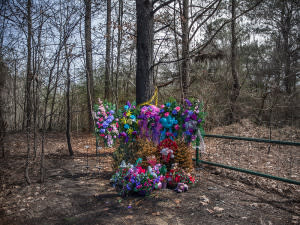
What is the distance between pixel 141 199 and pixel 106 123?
6.01 ft

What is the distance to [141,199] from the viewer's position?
3879 mm

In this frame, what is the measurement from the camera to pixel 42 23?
459cm

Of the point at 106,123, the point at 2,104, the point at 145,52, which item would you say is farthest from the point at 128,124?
the point at 2,104

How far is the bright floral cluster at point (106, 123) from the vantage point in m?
4.95

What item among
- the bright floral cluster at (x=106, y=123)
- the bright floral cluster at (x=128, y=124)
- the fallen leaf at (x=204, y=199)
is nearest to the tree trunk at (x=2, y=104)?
the bright floral cluster at (x=106, y=123)

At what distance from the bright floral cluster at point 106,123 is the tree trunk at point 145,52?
29.7 inches

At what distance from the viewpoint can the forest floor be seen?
3266 mm

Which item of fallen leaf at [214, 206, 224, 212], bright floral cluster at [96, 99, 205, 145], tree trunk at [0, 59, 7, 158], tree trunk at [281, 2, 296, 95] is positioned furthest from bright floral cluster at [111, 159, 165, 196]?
tree trunk at [281, 2, 296, 95]

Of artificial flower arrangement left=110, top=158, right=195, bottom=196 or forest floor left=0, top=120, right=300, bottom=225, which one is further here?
artificial flower arrangement left=110, top=158, right=195, bottom=196

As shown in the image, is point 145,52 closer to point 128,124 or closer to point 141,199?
point 128,124

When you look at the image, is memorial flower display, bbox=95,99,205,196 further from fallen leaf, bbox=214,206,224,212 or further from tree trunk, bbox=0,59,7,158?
tree trunk, bbox=0,59,7,158

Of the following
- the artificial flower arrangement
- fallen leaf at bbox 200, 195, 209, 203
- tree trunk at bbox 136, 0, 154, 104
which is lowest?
fallen leaf at bbox 200, 195, 209, 203

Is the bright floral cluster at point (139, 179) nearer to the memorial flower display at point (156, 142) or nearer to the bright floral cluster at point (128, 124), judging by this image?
the memorial flower display at point (156, 142)

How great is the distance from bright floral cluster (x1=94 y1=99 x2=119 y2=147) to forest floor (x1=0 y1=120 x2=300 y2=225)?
38.0 inches
